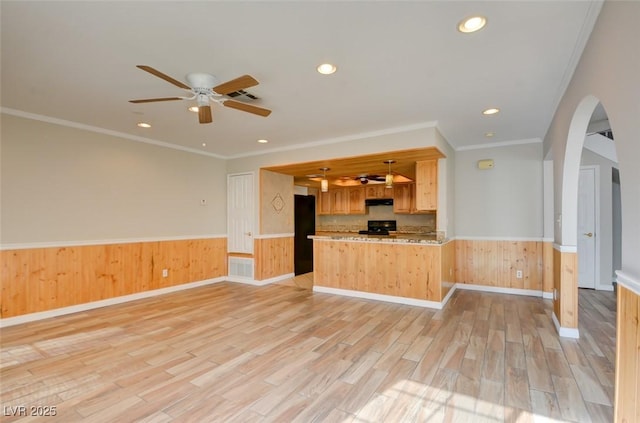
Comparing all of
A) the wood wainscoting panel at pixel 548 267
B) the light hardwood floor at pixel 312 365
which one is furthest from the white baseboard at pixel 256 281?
the wood wainscoting panel at pixel 548 267

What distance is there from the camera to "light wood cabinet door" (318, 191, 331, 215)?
7977 mm

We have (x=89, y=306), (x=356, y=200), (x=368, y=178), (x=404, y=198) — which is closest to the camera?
(x=89, y=306)

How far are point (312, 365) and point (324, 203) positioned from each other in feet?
18.9

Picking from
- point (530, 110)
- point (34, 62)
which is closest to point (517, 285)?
point (530, 110)

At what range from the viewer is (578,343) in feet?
9.45

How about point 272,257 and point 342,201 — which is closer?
point 272,257

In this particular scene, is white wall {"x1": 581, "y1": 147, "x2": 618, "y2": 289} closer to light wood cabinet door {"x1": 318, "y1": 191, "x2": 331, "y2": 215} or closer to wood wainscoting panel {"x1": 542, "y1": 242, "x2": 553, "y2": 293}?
wood wainscoting panel {"x1": 542, "y1": 242, "x2": 553, "y2": 293}

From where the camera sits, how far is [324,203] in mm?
8031

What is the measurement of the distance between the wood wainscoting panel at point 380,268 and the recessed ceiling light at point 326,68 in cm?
275

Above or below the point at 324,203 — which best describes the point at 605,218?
below

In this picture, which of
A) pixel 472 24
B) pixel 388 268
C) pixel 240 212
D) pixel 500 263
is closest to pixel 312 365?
pixel 388 268

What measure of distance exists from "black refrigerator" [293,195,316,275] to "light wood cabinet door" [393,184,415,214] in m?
2.09

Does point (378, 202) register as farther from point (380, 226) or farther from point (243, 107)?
point (243, 107)

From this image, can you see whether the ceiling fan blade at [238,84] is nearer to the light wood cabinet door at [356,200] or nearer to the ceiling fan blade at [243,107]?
the ceiling fan blade at [243,107]
